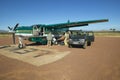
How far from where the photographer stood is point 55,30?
18078 mm

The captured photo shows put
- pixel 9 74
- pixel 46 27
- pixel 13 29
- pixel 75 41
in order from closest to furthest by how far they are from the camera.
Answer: pixel 9 74
pixel 75 41
pixel 13 29
pixel 46 27

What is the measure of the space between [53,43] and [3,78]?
12.5 m

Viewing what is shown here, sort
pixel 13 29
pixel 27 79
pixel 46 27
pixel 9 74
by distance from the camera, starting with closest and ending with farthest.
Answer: pixel 27 79 → pixel 9 74 → pixel 13 29 → pixel 46 27

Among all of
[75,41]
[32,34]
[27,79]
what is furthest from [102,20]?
[27,79]

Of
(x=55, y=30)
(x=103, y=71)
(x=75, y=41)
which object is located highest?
(x=55, y=30)

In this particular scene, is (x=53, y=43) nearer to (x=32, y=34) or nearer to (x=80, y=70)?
(x=32, y=34)

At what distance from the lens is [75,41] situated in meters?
12.8

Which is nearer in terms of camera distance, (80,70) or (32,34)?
(80,70)

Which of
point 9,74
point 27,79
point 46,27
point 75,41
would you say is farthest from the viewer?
point 46,27

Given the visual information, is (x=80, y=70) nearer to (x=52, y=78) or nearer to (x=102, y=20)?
(x=52, y=78)

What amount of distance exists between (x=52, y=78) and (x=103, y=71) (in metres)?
2.58

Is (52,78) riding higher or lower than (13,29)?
lower

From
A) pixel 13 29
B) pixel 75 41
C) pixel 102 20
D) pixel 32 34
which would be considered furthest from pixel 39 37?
pixel 102 20

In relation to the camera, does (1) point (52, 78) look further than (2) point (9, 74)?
No
